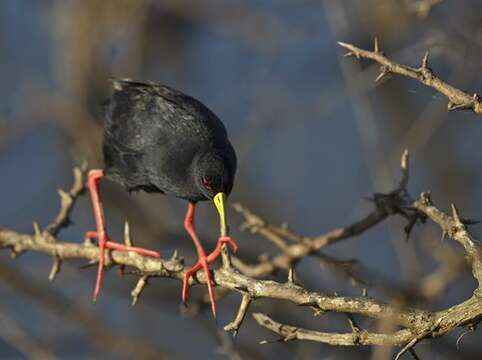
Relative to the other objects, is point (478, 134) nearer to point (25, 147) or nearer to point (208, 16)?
Result: point (208, 16)

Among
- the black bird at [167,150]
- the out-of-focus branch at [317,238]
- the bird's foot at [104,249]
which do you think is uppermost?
the black bird at [167,150]

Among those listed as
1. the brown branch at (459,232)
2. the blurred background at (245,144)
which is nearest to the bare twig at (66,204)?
the blurred background at (245,144)

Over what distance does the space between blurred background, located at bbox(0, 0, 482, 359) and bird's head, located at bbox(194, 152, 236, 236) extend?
52 cm

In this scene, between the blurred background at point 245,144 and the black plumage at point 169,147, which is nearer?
the black plumage at point 169,147

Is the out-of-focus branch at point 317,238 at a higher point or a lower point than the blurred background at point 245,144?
lower

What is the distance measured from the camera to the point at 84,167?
187 inches

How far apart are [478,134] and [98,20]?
4.71m

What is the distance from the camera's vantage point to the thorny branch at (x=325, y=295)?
300 cm

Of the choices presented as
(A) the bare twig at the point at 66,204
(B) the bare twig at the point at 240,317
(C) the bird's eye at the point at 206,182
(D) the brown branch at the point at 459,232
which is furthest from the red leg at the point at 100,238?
(D) the brown branch at the point at 459,232

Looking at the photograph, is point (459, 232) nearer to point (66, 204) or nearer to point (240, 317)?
point (240, 317)

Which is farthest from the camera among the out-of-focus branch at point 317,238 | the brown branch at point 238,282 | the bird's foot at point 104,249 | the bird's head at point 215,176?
the bird's head at point 215,176

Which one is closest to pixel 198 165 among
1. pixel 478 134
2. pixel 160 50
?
pixel 160 50

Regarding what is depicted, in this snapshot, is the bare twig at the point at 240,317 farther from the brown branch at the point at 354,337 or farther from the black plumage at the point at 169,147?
the black plumage at the point at 169,147

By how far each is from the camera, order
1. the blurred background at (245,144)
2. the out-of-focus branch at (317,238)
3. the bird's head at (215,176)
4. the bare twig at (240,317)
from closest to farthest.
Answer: the bare twig at (240,317) → the out-of-focus branch at (317,238) → the bird's head at (215,176) → the blurred background at (245,144)
